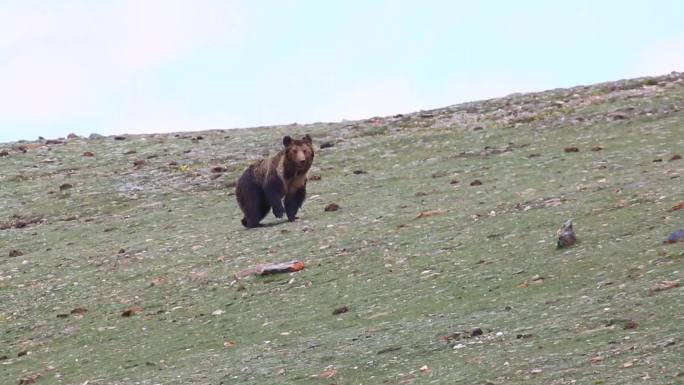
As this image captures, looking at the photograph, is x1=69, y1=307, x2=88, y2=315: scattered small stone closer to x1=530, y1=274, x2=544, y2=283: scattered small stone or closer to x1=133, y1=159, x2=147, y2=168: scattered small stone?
x1=530, y1=274, x2=544, y2=283: scattered small stone

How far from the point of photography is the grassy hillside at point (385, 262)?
532 inches

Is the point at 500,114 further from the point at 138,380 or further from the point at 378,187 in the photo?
the point at 138,380

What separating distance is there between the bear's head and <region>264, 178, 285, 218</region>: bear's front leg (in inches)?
16.9

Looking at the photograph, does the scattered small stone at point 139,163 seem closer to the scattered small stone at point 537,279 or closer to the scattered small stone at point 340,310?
the scattered small stone at point 340,310

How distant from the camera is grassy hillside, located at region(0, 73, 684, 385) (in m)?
13.5

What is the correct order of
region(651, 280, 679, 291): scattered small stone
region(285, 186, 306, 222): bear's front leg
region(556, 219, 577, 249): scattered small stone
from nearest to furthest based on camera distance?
region(651, 280, 679, 291): scattered small stone, region(556, 219, 577, 249): scattered small stone, region(285, 186, 306, 222): bear's front leg

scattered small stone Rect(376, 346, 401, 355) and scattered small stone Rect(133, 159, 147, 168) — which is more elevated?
scattered small stone Rect(133, 159, 147, 168)

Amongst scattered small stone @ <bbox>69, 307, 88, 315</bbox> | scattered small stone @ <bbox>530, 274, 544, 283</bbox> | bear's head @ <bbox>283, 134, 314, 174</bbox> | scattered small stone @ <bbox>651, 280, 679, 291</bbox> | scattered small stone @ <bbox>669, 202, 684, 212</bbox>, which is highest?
bear's head @ <bbox>283, 134, 314, 174</bbox>

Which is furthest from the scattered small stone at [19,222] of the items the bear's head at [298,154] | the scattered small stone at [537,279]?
the scattered small stone at [537,279]

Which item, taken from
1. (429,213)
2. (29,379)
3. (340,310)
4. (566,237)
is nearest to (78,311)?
(29,379)

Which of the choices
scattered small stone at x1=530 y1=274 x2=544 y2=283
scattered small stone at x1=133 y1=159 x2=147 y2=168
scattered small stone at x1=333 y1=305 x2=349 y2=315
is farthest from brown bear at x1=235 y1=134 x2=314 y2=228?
scattered small stone at x1=133 y1=159 x2=147 y2=168

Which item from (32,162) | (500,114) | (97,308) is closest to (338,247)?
(97,308)

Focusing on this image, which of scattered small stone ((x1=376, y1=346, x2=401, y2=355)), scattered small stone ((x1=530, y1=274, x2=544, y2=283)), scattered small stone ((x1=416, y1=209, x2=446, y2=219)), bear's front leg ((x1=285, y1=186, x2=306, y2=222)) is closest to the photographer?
scattered small stone ((x1=376, y1=346, x2=401, y2=355))

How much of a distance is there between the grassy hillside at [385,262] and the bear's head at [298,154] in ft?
3.37
